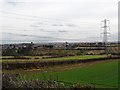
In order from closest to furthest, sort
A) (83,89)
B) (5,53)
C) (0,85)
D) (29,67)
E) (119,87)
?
1. (83,89)
2. (0,85)
3. (119,87)
4. (29,67)
5. (5,53)

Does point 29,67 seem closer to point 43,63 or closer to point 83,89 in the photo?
point 43,63

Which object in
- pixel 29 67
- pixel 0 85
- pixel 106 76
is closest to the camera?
pixel 0 85

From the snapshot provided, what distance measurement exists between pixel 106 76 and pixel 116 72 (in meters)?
1.72

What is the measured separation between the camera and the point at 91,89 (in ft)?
56.6

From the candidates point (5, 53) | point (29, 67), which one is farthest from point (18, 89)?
point (5, 53)

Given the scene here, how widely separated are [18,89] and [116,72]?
11931 mm

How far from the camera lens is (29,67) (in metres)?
38.5

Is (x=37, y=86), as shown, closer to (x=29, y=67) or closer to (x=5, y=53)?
(x=29, y=67)

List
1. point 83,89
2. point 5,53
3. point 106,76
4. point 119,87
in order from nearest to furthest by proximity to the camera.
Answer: point 83,89
point 119,87
point 106,76
point 5,53

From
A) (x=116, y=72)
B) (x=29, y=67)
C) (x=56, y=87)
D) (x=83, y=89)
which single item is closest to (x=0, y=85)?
→ (x=56, y=87)

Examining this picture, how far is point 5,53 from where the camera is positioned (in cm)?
5994

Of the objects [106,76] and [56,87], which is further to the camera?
[106,76]

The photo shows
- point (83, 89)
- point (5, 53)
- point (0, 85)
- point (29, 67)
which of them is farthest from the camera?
point (5, 53)

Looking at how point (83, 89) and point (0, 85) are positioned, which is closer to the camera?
point (83, 89)
